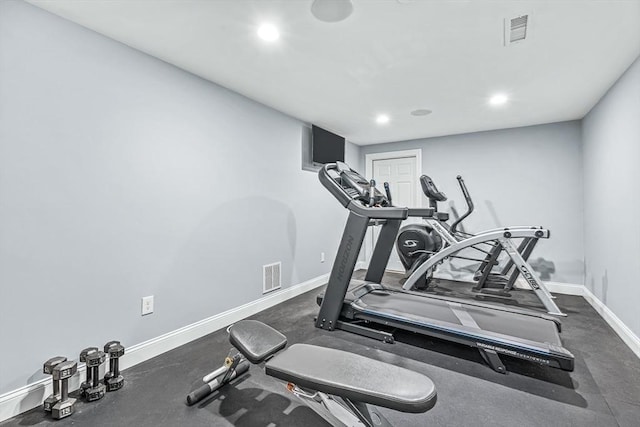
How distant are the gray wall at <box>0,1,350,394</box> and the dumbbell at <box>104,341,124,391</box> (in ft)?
0.71

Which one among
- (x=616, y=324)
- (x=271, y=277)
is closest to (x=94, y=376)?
(x=271, y=277)

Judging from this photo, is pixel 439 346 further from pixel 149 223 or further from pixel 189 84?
pixel 189 84

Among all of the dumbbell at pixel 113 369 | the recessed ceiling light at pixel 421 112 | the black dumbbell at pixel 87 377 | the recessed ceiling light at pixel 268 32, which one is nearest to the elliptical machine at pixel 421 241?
the recessed ceiling light at pixel 421 112

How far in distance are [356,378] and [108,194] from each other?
1929 mm

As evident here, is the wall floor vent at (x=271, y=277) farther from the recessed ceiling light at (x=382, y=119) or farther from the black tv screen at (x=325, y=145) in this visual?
the recessed ceiling light at (x=382, y=119)

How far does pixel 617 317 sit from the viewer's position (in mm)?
2625

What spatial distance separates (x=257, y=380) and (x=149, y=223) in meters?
1.36

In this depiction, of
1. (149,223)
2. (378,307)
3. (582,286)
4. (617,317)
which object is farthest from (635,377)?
(149,223)

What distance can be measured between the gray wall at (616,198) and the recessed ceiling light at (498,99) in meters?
0.85

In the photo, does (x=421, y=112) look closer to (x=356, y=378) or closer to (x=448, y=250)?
(x=448, y=250)

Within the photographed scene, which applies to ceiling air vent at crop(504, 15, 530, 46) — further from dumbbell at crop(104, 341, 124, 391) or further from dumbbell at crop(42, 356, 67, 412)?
dumbbell at crop(42, 356, 67, 412)

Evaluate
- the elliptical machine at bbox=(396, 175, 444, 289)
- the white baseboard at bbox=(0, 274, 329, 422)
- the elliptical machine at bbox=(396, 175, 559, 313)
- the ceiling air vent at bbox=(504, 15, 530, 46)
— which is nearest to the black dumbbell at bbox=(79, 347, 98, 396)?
the white baseboard at bbox=(0, 274, 329, 422)

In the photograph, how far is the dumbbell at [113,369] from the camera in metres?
1.78

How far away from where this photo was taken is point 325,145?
4191mm
